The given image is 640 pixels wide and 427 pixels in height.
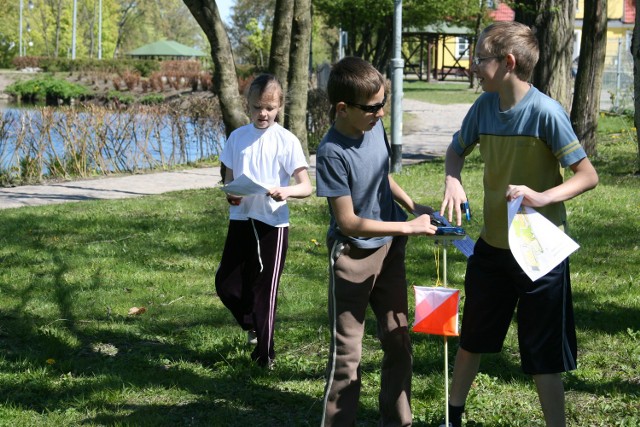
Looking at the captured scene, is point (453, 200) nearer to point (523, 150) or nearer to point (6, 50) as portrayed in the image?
point (523, 150)

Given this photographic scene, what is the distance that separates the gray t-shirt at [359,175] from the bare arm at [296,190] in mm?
810

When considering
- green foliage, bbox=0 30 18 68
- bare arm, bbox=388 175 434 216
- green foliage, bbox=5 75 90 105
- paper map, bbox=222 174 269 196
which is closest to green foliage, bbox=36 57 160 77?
green foliage, bbox=0 30 18 68

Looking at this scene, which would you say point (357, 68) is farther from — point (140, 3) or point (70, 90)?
point (140, 3)

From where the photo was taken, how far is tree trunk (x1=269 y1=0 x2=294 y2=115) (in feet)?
32.9

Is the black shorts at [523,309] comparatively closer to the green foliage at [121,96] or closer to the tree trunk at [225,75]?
the tree trunk at [225,75]

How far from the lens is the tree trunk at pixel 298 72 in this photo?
10555 mm

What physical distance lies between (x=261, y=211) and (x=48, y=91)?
4444cm

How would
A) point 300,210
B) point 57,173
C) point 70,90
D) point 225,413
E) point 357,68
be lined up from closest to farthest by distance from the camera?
point 357,68 → point 225,413 → point 300,210 → point 57,173 → point 70,90

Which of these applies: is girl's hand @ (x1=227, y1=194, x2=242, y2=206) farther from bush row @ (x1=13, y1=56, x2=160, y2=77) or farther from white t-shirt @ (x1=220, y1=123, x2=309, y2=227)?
bush row @ (x1=13, y1=56, x2=160, y2=77)

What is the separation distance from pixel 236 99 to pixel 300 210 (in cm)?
138

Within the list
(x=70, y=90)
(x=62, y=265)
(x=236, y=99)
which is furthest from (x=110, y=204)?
(x=70, y=90)

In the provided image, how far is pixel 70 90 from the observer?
4691 cm

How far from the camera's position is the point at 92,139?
48.3 feet

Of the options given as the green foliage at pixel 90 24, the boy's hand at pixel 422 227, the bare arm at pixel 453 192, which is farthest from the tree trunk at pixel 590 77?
the green foliage at pixel 90 24
